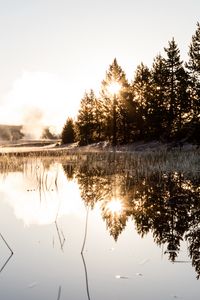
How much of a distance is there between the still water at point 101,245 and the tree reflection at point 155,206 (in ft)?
0.06

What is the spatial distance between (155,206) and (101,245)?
3189mm

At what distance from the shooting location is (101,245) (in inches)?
236

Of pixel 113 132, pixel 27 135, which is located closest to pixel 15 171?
pixel 113 132

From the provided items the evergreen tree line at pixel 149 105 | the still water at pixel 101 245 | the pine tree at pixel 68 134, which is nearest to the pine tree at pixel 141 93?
the evergreen tree line at pixel 149 105

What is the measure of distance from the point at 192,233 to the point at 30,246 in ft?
8.50

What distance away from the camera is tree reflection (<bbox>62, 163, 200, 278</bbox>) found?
252 inches

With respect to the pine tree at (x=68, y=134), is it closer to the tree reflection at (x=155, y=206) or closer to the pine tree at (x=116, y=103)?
the pine tree at (x=116, y=103)

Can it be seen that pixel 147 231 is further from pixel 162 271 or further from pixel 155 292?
pixel 155 292

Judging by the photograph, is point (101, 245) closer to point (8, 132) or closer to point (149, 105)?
point (149, 105)

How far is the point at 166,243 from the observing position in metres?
6.09

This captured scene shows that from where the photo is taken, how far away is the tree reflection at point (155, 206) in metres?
6.41

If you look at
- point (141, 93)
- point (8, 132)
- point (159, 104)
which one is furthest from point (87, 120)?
point (8, 132)

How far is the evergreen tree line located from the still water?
20154 millimetres

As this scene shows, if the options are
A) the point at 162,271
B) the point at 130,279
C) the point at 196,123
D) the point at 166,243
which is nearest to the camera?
the point at 130,279
